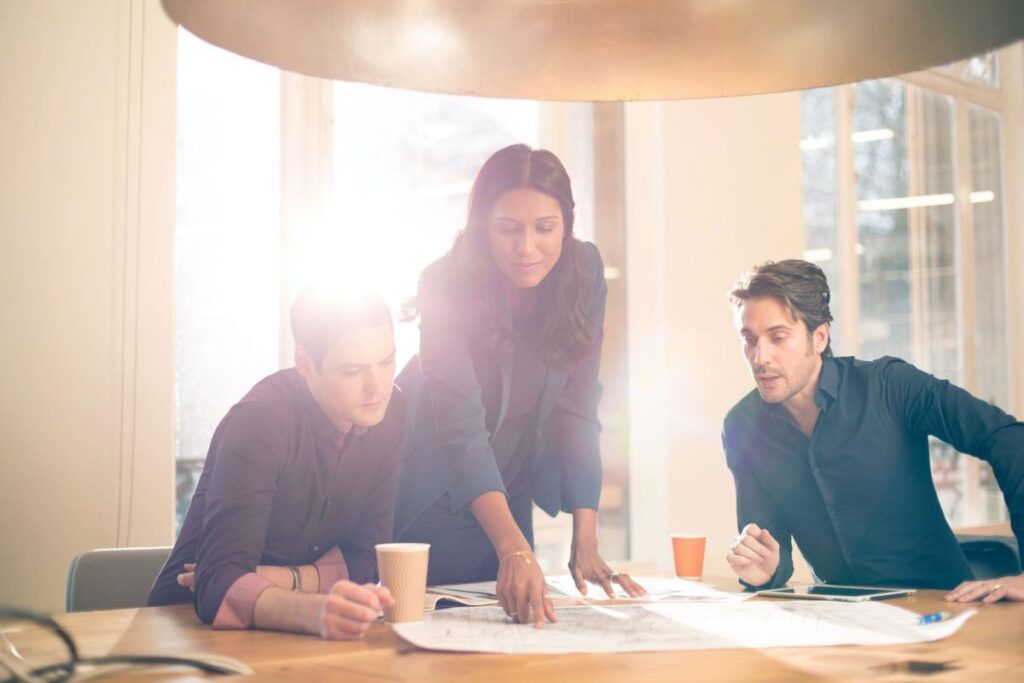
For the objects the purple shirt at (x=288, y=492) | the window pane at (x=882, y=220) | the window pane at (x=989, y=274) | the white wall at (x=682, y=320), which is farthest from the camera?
the window pane at (x=989, y=274)

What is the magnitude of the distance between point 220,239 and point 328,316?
1.62 meters

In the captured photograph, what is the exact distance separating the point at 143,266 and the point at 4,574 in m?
0.80

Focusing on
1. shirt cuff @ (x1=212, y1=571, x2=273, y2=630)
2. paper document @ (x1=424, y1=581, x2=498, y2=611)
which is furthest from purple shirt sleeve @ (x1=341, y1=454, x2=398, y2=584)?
shirt cuff @ (x1=212, y1=571, x2=273, y2=630)

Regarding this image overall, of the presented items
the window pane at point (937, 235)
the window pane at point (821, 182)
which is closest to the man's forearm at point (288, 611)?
the window pane at point (821, 182)

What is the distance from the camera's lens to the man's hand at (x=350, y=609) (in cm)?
130

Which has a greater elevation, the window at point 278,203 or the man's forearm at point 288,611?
the window at point 278,203

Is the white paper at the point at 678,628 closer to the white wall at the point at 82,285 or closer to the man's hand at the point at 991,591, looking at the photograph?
the man's hand at the point at 991,591

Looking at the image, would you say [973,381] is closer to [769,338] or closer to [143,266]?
[769,338]

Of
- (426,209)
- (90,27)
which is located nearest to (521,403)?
(90,27)

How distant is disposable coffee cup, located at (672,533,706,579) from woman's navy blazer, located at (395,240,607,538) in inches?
7.7

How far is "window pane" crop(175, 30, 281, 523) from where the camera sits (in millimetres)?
3146

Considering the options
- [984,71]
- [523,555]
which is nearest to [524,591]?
[523,555]

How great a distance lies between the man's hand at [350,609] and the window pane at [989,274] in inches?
210

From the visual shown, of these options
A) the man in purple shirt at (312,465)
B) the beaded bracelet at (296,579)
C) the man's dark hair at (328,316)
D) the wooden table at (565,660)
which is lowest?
the wooden table at (565,660)
